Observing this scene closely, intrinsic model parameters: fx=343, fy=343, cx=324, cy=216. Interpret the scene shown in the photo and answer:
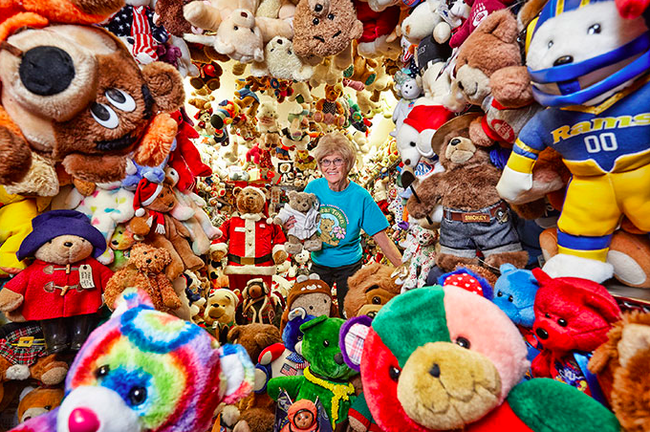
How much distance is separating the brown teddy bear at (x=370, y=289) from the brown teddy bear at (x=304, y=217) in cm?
53

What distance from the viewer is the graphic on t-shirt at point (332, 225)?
6.84ft

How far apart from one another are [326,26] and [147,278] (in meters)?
1.42

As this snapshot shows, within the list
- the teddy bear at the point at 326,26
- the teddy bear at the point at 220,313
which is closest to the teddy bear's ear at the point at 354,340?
the teddy bear at the point at 326,26

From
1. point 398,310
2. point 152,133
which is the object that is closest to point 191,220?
point 152,133

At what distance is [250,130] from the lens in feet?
12.9

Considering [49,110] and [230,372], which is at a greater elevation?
[49,110]

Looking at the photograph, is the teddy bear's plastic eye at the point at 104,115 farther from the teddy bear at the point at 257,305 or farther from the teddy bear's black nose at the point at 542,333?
the teddy bear at the point at 257,305

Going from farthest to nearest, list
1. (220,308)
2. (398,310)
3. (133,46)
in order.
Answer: (220,308), (133,46), (398,310)

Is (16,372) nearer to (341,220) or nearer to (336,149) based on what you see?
(341,220)

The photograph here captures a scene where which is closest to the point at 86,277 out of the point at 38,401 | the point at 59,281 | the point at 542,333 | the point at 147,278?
the point at 59,281

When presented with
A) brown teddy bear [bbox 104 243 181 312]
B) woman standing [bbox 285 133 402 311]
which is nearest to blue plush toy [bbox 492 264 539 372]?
woman standing [bbox 285 133 402 311]

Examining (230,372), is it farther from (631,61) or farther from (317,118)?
(317,118)

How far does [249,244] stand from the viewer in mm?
2932

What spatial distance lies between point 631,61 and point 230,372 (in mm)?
982
